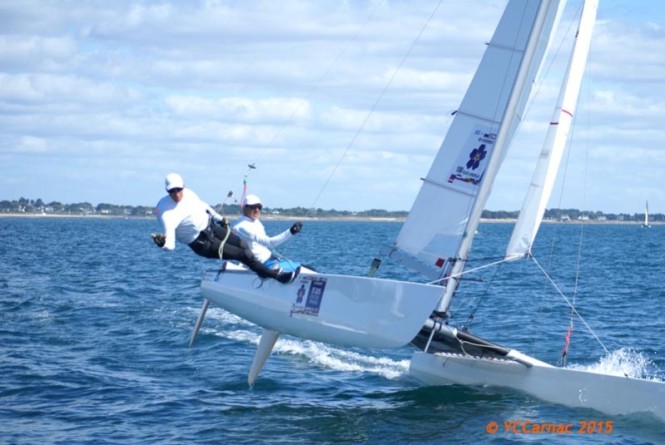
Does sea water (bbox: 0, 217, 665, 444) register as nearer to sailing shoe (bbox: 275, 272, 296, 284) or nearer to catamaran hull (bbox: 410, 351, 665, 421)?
catamaran hull (bbox: 410, 351, 665, 421)

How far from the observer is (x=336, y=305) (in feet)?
32.9

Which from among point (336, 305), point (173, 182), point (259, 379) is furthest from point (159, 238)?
point (259, 379)

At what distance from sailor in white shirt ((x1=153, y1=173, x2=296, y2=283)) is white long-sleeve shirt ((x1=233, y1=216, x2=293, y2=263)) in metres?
0.08

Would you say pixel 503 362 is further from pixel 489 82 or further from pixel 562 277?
pixel 562 277

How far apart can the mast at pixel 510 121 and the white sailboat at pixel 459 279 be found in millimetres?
11

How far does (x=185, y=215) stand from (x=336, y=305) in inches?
70.4

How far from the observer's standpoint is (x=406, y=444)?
886 centimetres

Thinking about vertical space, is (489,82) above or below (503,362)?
above

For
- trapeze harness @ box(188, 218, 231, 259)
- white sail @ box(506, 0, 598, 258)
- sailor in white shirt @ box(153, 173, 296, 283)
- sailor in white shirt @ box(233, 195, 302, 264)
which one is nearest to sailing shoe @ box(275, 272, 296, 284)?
sailor in white shirt @ box(153, 173, 296, 283)

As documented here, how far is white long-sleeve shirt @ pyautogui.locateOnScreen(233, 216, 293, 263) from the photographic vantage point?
32.9ft

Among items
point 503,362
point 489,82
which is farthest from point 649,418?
point 489,82

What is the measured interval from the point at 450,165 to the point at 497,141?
0.74m

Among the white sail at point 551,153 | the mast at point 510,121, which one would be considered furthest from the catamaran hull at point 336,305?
the white sail at point 551,153

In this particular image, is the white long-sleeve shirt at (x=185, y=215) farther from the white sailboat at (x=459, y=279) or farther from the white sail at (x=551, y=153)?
the white sail at (x=551, y=153)
